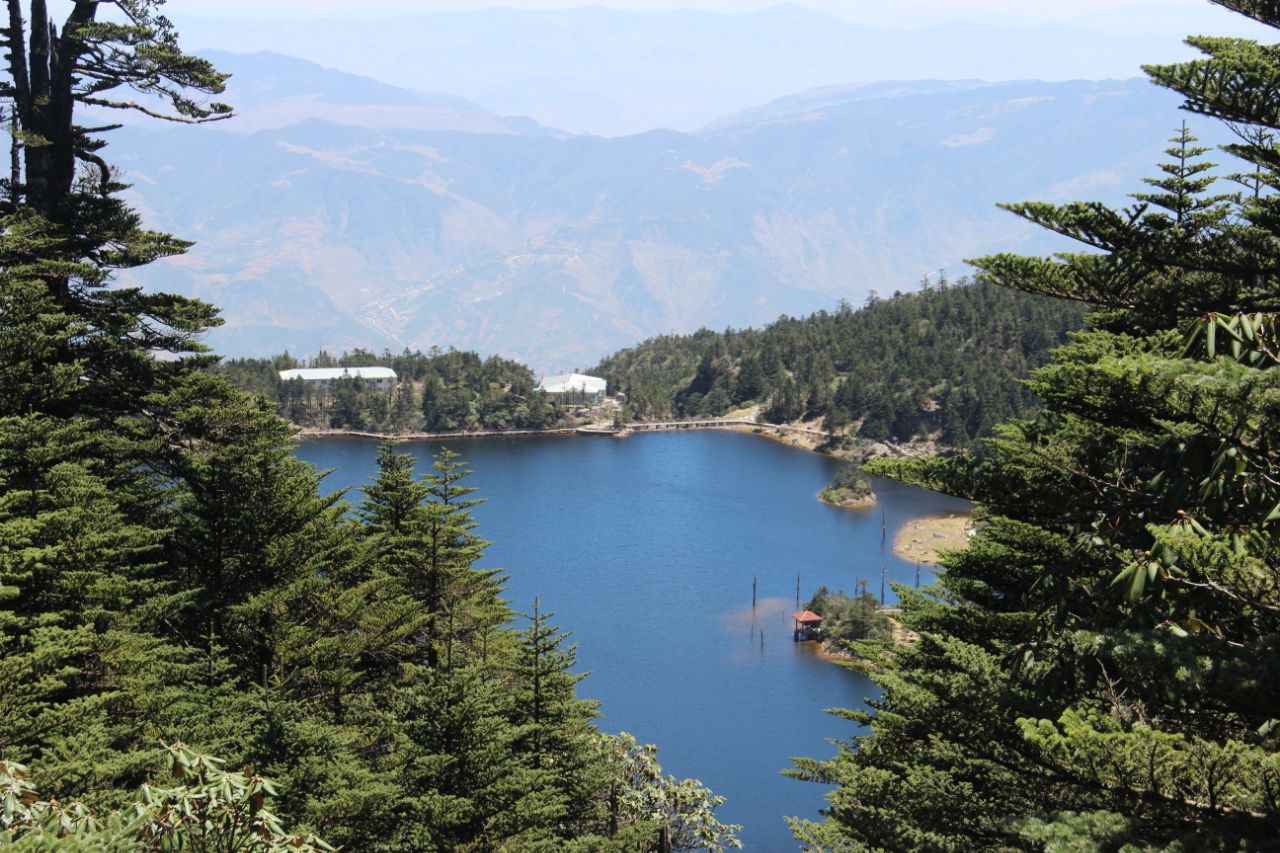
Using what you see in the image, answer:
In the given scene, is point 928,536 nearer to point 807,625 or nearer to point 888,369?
point 807,625

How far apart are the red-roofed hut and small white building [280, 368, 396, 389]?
8281 cm

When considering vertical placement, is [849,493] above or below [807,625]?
above

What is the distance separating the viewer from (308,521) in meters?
19.2

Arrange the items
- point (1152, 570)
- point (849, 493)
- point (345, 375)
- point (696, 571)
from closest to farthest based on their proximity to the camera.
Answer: point (1152, 570) → point (696, 571) → point (849, 493) → point (345, 375)

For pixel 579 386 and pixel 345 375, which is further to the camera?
pixel 579 386

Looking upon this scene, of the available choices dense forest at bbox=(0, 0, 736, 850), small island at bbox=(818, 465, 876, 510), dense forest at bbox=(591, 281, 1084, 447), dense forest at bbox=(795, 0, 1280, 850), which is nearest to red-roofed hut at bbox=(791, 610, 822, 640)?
small island at bbox=(818, 465, 876, 510)

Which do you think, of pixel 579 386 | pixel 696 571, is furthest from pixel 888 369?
pixel 696 571

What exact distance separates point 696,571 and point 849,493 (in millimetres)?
25362

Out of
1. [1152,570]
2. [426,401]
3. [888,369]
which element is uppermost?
[1152,570]

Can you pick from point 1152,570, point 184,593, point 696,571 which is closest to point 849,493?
point 696,571

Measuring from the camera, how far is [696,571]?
68625mm

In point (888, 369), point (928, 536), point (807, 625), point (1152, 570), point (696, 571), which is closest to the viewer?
point (1152, 570)

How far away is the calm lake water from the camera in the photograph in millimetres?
43281

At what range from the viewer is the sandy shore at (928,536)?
73500 mm
